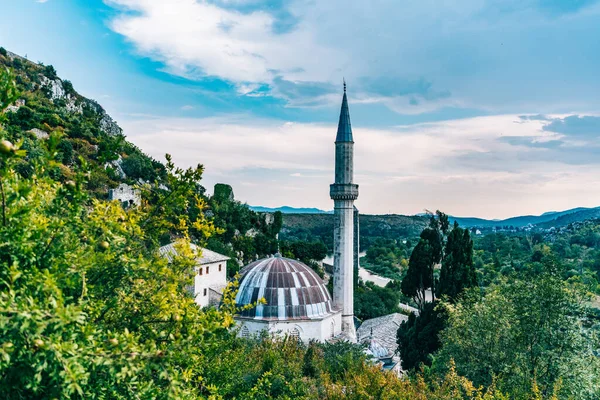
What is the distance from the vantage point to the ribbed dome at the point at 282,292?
23.1m

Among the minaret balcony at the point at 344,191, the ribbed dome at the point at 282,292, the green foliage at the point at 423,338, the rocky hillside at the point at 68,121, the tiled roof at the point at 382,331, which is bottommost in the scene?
the tiled roof at the point at 382,331

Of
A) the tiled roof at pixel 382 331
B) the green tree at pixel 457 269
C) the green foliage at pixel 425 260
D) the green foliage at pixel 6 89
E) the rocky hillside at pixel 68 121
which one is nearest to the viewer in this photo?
the green foliage at pixel 6 89

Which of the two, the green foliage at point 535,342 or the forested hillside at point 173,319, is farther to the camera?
the green foliage at point 535,342

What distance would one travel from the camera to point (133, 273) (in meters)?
5.36

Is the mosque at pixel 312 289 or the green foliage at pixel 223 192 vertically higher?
the green foliage at pixel 223 192

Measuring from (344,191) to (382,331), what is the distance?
10.4 meters

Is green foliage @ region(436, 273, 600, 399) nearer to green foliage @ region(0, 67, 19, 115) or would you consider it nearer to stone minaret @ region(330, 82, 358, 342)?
green foliage @ region(0, 67, 19, 115)

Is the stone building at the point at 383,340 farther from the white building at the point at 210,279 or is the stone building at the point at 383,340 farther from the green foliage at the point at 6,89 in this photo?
the green foliage at the point at 6,89

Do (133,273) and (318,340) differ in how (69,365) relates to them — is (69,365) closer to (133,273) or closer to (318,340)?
(133,273)

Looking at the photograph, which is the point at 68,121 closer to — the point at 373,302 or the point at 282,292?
the point at 373,302

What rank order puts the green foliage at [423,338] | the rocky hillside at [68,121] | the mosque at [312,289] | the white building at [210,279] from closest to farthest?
1. the green foliage at [423,338]
2. the mosque at [312,289]
3. the white building at [210,279]
4. the rocky hillside at [68,121]

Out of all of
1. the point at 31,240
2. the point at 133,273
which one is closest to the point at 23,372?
the point at 31,240

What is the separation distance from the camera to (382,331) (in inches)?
1219

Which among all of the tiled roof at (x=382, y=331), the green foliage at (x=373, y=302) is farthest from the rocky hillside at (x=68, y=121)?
the tiled roof at (x=382, y=331)
